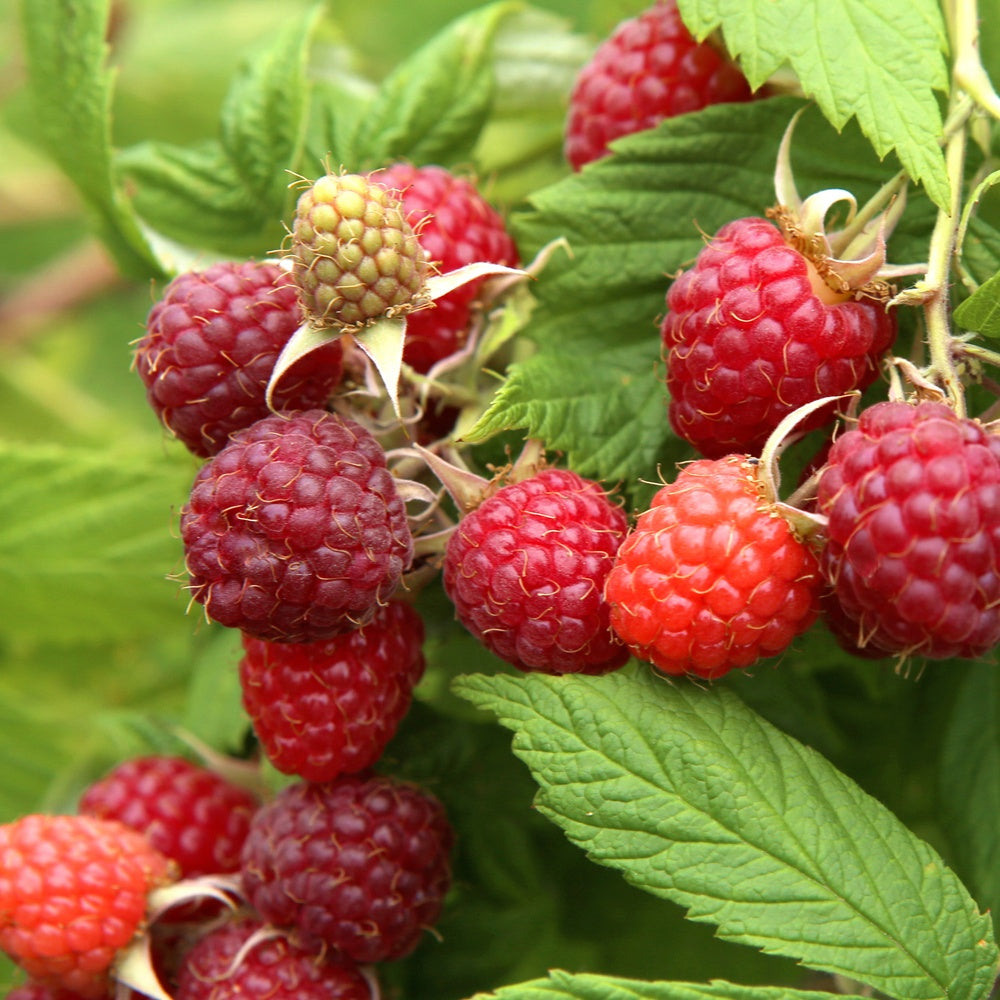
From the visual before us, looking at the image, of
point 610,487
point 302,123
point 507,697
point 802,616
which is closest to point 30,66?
point 302,123

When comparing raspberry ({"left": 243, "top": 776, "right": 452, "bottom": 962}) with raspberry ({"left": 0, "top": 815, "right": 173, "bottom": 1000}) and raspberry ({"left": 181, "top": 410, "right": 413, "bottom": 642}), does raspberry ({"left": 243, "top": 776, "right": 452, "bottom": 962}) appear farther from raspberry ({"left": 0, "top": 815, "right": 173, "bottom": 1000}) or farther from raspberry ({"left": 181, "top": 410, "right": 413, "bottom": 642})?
raspberry ({"left": 181, "top": 410, "right": 413, "bottom": 642})

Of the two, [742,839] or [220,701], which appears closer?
[742,839]

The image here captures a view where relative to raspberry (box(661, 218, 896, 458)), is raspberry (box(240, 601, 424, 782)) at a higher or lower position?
lower

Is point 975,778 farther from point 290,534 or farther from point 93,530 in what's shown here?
point 93,530

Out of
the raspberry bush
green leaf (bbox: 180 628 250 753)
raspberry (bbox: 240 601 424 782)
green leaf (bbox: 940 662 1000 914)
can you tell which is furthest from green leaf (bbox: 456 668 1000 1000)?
green leaf (bbox: 180 628 250 753)

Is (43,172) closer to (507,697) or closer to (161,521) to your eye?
(161,521)

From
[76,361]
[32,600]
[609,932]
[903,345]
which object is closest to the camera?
[903,345]

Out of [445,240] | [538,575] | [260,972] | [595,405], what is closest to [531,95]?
[445,240]
